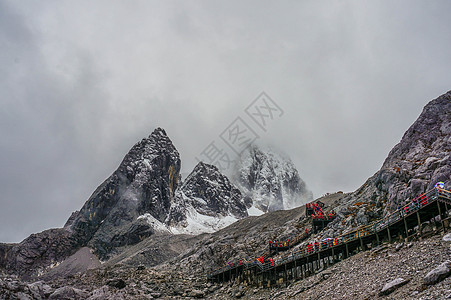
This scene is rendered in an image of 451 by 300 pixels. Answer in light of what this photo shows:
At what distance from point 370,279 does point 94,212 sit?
17340 centimetres

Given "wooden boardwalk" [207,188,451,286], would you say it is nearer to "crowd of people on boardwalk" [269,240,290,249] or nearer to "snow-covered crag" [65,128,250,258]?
"crowd of people on boardwalk" [269,240,290,249]

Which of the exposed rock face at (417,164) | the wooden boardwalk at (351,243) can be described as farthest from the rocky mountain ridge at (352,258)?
the wooden boardwalk at (351,243)

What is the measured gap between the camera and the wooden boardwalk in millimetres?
30375

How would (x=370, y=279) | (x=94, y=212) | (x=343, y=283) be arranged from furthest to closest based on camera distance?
1. (x=94, y=212)
2. (x=343, y=283)
3. (x=370, y=279)

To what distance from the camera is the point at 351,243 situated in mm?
37406

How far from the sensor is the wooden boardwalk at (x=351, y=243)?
3038 centimetres

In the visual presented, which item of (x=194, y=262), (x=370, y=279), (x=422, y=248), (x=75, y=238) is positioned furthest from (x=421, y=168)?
(x=75, y=238)

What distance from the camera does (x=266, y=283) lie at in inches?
1718

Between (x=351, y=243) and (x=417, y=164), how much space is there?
17238 millimetres

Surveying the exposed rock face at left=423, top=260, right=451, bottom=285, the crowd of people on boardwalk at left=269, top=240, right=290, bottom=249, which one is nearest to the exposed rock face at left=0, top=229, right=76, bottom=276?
the crowd of people on boardwalk at left=269, top=240, right=290, bottom=249

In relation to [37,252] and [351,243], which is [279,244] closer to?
[351,243]

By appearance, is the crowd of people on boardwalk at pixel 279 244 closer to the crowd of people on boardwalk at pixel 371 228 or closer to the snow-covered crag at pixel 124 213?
the crowd of people on boardwalk at pixel 371 228

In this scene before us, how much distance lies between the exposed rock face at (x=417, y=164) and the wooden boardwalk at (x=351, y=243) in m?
4.36

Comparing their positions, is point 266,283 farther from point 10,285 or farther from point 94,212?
point 94,212
